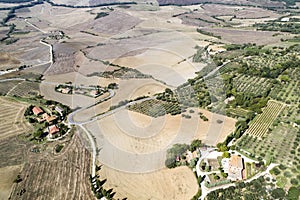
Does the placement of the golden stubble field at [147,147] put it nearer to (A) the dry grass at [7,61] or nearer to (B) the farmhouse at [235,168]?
(B) the farmhouse at [235,168]

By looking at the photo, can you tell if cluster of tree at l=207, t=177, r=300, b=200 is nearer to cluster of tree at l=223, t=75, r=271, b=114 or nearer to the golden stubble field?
the golden stubble field

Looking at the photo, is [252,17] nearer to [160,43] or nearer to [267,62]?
[160,43]

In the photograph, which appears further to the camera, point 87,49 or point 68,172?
point 87,49

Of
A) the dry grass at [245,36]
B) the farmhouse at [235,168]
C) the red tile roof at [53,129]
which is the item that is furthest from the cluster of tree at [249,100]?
the dry grass at [245,36]

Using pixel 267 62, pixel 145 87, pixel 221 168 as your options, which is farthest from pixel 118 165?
pixel 267 62

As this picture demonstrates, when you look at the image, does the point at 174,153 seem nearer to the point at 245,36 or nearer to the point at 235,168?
the point at 235,168

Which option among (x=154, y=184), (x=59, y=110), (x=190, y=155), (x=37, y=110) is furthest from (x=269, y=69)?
(x=37, y=110)
